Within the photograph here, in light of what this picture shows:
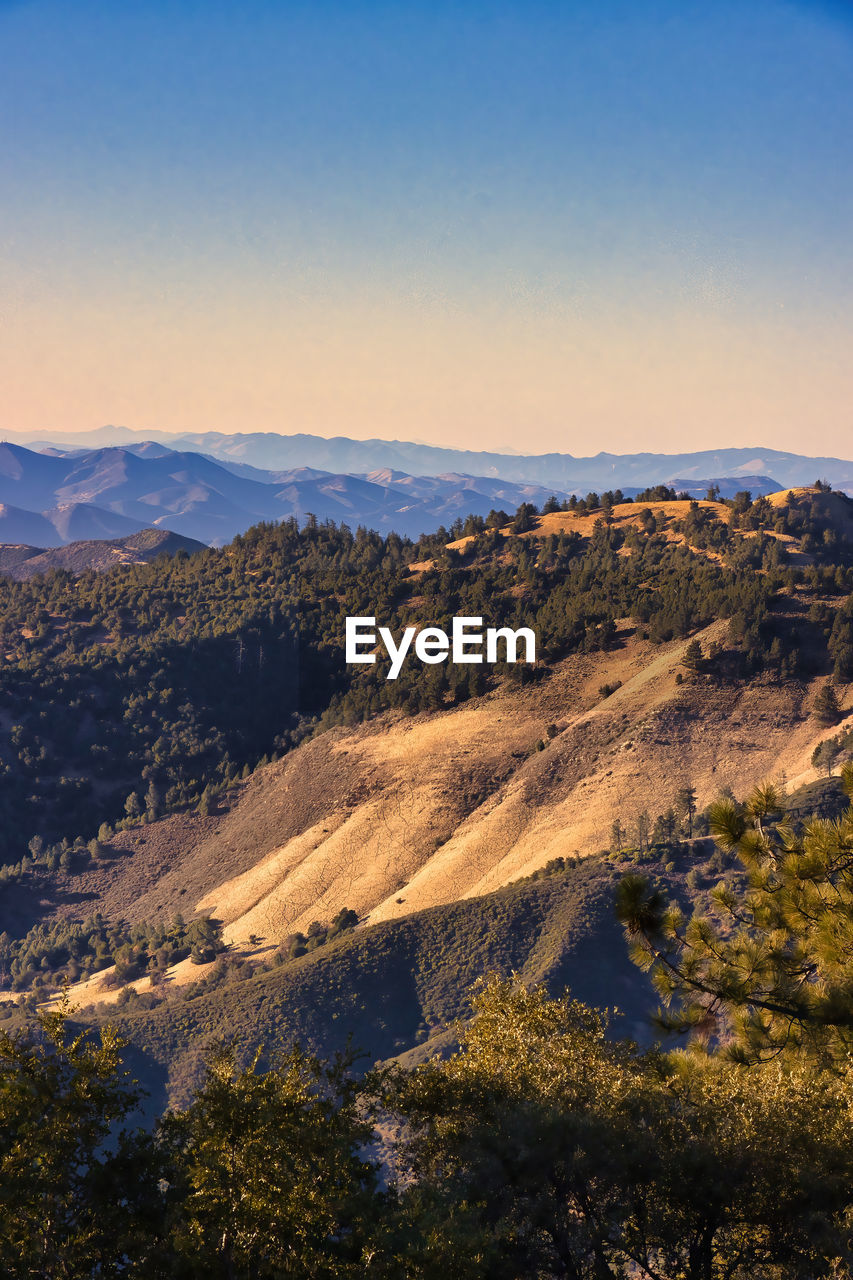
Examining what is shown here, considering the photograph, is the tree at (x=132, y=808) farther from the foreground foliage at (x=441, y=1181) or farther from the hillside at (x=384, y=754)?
the foreground foliage at (x=441, y=1181)

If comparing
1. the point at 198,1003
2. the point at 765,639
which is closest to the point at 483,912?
the point at 198,1003

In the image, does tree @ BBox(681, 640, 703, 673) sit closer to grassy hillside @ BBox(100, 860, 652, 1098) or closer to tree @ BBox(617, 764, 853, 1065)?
grassy hillside @ BBox(100, 860, 652, 1098)

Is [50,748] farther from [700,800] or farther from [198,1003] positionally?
[700,800]

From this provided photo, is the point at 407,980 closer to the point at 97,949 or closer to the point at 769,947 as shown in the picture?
the point at 97,949

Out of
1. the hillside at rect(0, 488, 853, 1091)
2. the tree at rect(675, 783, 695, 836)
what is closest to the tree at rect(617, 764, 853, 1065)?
the hillside at rect(0, 488, 853, 1091)

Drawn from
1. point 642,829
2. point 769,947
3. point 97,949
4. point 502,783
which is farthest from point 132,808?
point 769,947

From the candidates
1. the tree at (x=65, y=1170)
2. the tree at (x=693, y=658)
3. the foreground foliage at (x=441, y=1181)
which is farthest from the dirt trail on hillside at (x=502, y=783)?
the tree at (x=65, y=1170)

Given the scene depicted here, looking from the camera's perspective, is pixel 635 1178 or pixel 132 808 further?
pixel 132 808
